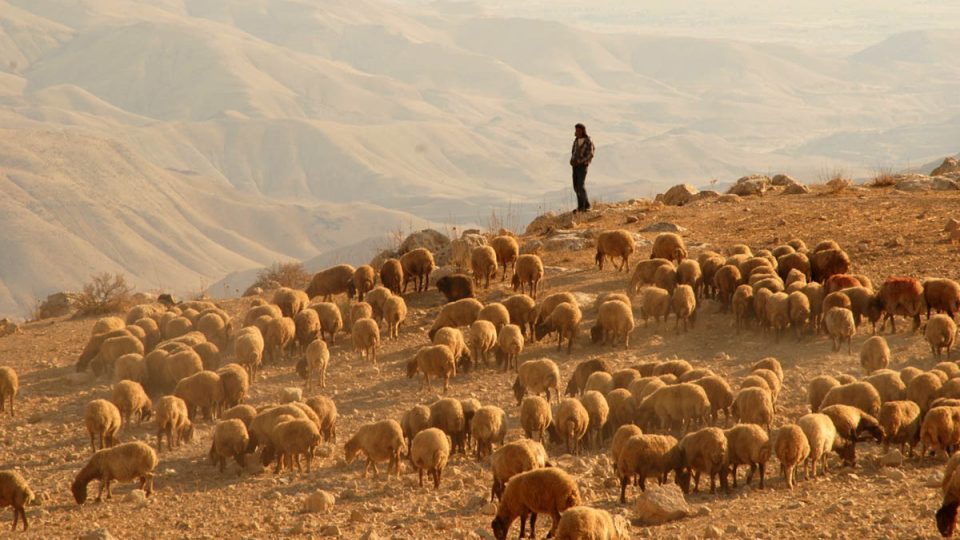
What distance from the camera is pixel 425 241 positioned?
95.3 ft

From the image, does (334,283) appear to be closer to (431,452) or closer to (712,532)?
(431,452)

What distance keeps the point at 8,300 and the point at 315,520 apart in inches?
5641

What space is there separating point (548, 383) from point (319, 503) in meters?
4.68

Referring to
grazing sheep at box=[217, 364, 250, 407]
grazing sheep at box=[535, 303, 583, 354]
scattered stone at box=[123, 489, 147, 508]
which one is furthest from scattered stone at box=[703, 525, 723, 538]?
grazing sheep at box=[535, 303, 583, 354]

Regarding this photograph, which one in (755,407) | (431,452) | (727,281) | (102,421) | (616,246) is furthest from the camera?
(616,246)

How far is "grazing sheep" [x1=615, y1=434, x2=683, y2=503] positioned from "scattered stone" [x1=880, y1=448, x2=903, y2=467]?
2441 mm

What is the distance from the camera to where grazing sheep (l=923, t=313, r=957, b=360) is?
60.7ft

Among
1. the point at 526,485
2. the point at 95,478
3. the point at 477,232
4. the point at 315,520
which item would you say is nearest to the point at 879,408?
the point at 526,485

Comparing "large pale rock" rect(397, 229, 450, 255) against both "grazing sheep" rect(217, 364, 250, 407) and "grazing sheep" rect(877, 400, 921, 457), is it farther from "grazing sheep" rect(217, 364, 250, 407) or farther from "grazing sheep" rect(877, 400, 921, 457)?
"grazing sheep" rect(877, 400, 921, 457)

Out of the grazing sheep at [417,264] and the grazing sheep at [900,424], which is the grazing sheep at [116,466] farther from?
the grazing sheep at [417,264]

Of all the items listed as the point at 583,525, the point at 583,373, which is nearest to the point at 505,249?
the point at 583,373

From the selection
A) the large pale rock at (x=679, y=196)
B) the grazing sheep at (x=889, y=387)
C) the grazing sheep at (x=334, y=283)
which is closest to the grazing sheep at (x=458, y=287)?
the grazing sheep at (x=334, y=283)

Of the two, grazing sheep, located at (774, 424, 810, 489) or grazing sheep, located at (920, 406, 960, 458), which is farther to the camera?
grazing sheep, located at (920, 406, 960, 458)

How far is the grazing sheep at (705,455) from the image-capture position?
1358 cm
